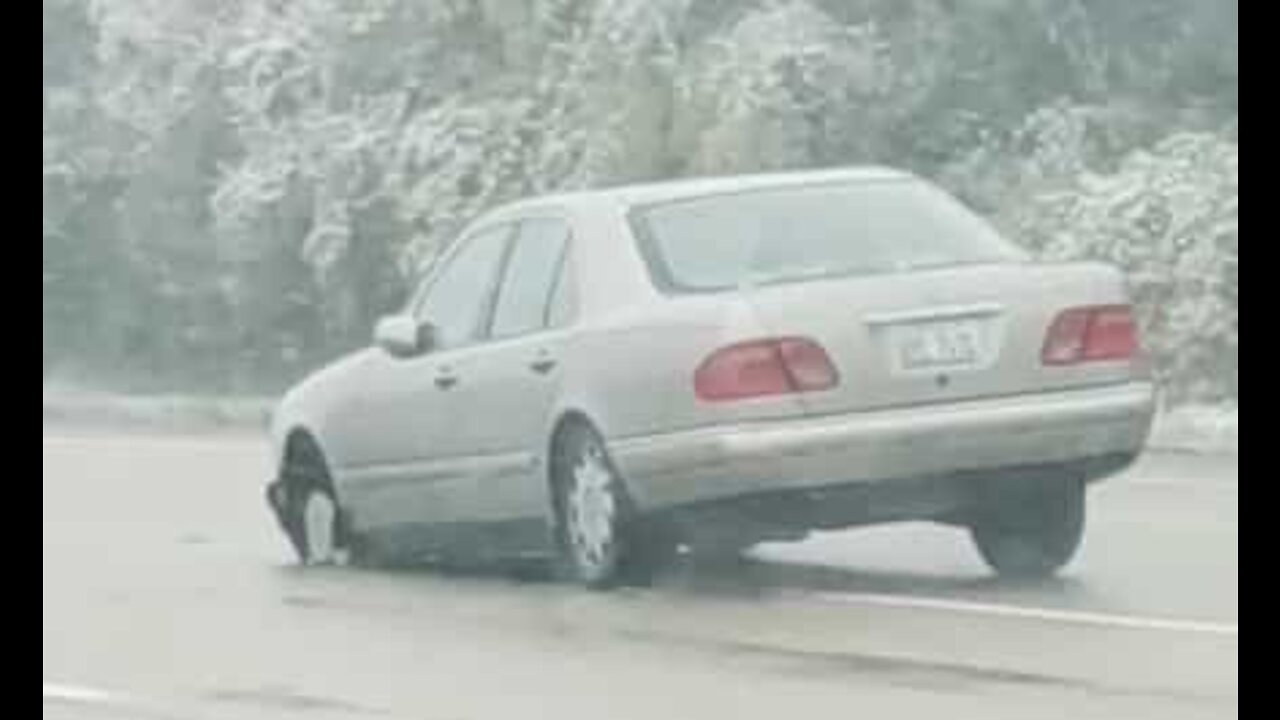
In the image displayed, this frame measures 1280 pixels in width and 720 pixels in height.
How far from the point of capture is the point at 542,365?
12.9 metres

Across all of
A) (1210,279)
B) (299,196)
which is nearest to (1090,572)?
(1210,279)

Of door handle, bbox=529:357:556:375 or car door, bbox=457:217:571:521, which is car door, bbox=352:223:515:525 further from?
door handle, bbox=529:357:556:375

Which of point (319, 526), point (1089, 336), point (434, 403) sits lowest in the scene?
point (319, 526)

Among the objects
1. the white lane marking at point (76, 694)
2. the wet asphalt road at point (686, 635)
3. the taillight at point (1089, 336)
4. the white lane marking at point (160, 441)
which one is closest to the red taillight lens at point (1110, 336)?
the taillight at point (1089, 336)

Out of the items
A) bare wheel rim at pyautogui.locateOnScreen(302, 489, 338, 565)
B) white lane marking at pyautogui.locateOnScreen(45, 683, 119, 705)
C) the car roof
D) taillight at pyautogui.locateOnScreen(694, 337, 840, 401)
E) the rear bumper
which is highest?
the car roof

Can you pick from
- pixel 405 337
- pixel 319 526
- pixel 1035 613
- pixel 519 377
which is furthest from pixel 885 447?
pixel 319 526

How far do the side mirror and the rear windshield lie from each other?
1.17 meters

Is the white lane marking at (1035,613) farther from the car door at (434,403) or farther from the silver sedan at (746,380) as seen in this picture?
the car door at (434,403)

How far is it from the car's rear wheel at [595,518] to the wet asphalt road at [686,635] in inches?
4.2

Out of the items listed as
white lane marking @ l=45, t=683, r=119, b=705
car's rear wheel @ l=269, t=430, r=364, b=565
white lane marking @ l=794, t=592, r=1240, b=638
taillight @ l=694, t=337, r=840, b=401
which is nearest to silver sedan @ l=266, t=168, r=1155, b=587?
taillight @ l=694, t=337, r=840, b=401

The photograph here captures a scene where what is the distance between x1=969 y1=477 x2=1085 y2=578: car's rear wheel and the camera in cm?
1286

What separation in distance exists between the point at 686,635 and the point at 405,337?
2629mm

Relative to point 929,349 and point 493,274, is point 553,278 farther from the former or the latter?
point 929,349

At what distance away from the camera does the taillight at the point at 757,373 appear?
12.1 m
